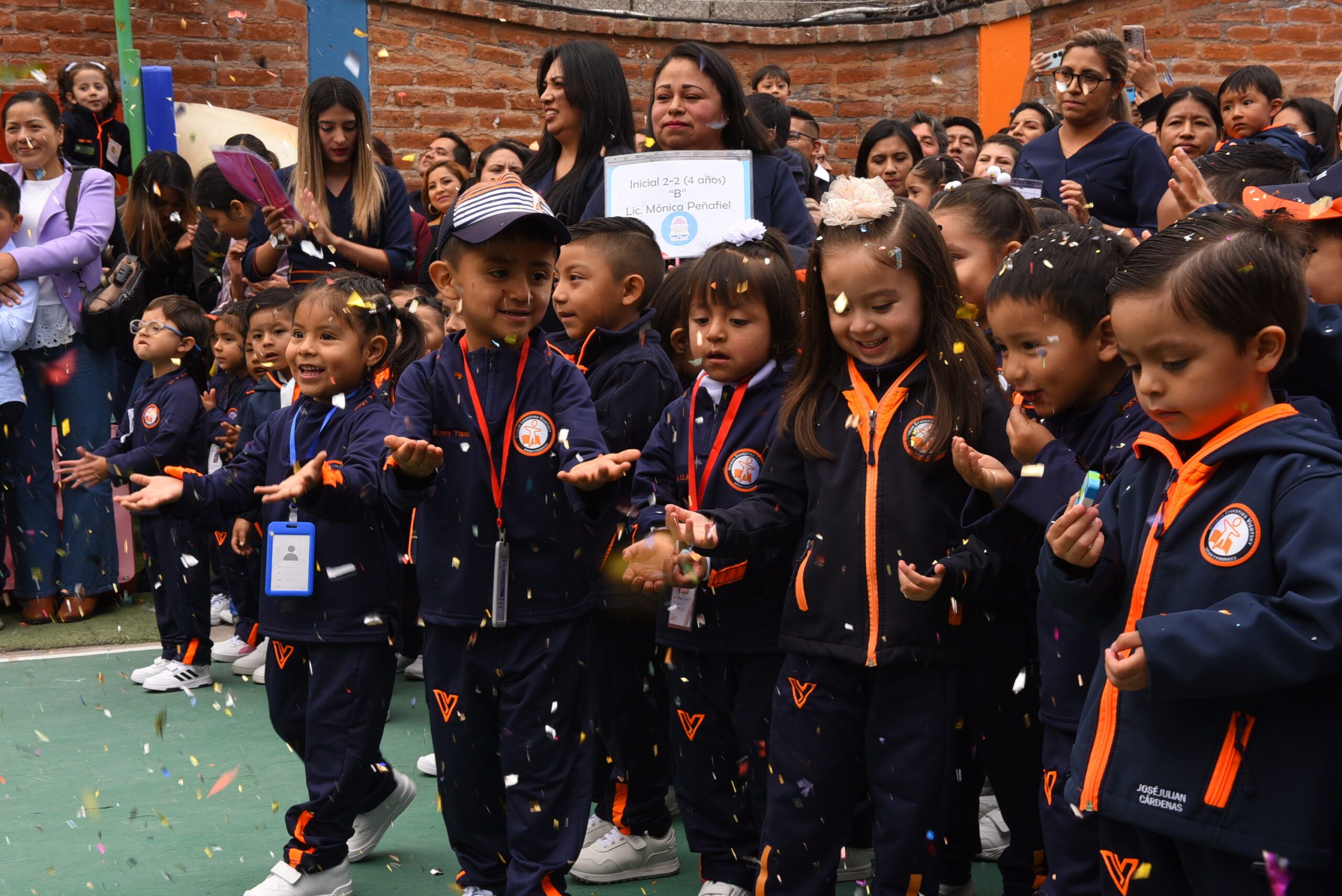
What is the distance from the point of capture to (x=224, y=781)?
4.10 m

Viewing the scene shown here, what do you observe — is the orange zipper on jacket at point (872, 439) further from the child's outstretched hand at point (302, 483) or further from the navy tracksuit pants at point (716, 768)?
the child's outstretched hand at point (302, 483)

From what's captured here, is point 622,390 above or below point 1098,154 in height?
below

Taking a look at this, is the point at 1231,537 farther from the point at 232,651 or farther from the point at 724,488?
the point at 232,651

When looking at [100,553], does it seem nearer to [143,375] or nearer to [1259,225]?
[143,375]

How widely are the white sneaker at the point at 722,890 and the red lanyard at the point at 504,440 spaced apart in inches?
37.7

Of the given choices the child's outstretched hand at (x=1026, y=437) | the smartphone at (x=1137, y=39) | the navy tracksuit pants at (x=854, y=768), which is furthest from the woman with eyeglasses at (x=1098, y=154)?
the navy tracksuit pants at (x=854, y=768)

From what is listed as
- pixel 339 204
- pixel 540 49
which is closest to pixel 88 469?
pixel 339 204

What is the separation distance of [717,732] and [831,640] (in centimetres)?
54

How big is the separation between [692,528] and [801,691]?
41cm

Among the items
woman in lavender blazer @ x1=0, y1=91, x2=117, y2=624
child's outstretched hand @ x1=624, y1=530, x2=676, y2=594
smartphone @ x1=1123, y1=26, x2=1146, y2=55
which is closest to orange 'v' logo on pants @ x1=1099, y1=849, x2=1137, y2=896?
child's outstretched hand @ x1=624, y1=530, x2=676, y2=594

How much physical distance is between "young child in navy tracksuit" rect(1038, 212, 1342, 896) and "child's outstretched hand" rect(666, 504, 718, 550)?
2.66 feet

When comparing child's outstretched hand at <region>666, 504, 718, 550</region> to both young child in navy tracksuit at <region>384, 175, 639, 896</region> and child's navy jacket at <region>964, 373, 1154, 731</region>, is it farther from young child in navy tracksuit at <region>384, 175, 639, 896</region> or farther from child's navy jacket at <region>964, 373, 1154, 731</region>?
child's navy jacket at <region>964, 373, 1154, 731</region>

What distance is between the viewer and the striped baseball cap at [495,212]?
119 inches

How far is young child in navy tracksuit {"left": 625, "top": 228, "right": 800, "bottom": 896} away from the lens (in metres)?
3.07
